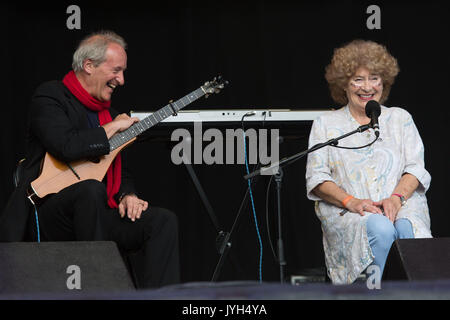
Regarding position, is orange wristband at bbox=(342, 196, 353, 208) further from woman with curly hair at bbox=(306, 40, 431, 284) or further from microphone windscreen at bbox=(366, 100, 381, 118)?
microphone windscreen at bbox=(366, 100, 381, 118)

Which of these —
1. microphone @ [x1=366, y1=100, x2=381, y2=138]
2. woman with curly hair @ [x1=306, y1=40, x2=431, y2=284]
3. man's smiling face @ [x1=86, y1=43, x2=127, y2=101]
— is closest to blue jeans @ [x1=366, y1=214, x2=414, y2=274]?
woman with curly hair @ [x1=306, y1=40, x2=431, y2=284]

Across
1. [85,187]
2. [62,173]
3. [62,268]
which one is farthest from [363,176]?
[62,268]

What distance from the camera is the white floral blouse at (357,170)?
2.73m

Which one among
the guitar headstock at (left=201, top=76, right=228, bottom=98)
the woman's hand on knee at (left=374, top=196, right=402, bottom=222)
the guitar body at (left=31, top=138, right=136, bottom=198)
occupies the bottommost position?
the woman's hand on knee at (left=374, top=196, right=402, bottom=222)

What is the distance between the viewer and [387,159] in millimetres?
2859

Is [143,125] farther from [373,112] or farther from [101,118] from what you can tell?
[373,112]

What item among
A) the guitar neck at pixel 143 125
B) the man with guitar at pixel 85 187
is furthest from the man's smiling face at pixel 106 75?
the guitar neck at pixel 143 125

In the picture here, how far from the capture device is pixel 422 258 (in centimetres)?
196

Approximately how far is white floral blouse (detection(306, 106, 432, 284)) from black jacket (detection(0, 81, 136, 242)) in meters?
0.85

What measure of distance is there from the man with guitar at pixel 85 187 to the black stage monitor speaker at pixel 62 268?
50 centimetres

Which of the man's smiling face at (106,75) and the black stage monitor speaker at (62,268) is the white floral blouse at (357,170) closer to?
the man's smiling face at (106,75)

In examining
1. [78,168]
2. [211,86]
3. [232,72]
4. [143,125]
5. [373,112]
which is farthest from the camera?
[232,72]

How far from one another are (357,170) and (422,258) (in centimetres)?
92

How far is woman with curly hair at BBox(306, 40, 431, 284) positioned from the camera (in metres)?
2.62
